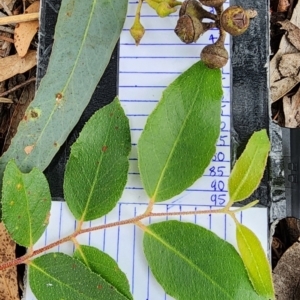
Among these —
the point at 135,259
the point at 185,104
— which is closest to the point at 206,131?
the point at 185,104

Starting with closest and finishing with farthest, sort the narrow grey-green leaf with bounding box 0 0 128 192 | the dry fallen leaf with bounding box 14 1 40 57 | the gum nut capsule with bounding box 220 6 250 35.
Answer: the gum nut capsule with bounding box 220 6 250 35
the narrow grey-green leaf with bounding box 0 0 128 192
the dry fallen leaf with bounding box 14 1 40 57

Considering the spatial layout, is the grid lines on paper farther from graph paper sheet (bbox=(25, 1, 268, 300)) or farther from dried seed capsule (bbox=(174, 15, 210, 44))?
dried seed capsule (bbox=(174, 15, 210, 44))

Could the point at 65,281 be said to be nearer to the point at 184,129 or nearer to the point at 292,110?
the point at 184,129

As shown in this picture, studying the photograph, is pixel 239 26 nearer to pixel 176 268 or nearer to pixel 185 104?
pixel 185 104

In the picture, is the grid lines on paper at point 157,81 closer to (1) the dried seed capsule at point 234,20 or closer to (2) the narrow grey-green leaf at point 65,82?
(2) the narrow grey-green leaf at point 65,82

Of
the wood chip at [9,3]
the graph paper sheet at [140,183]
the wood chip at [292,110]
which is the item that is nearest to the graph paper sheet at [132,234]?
the graph paper sheet at [140,183]

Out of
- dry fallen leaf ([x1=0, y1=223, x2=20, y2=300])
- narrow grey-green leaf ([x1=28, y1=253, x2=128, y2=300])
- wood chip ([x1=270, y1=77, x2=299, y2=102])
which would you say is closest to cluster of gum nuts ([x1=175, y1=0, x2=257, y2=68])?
wood chip ([x1=270, y1=77, x2=299, y2=102])
